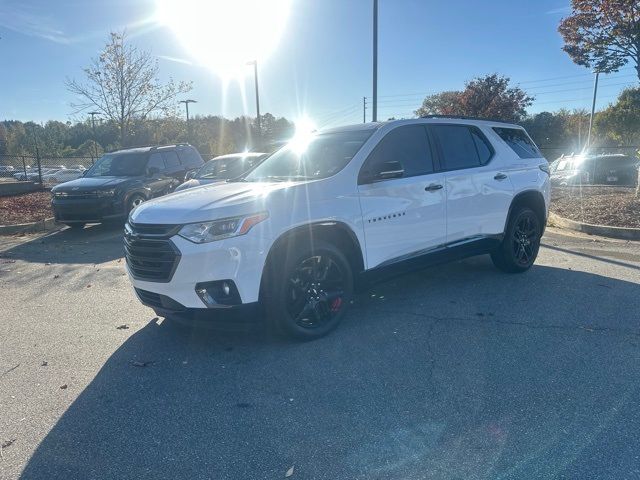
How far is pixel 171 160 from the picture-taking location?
1229 cm

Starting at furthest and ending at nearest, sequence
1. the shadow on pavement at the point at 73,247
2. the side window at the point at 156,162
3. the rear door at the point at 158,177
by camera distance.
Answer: the side window at the point at 156,162 < the rear door at the point at 158,177 < the shadow on pavement at the point at 73,247

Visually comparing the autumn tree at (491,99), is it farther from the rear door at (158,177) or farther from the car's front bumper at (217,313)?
the car's front bumper at (217,313)

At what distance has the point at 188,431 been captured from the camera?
2949 mm

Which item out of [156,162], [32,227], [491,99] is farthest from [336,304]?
[491,99]

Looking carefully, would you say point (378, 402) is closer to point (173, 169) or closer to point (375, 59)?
point (173, 169)

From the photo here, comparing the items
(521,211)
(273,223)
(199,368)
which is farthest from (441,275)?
(199,368)

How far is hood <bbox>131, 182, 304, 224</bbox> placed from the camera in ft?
12.1

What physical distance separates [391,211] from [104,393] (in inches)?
111

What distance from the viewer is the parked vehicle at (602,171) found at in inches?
739

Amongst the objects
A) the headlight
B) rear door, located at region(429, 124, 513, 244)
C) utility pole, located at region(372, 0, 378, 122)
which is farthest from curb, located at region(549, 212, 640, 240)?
the headlight

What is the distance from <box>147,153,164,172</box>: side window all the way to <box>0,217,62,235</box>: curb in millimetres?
2595

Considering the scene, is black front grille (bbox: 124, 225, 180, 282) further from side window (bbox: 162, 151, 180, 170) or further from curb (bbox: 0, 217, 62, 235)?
side window (bbox: 162, 151, 180, 170)

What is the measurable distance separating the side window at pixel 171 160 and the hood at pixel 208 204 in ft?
26.9

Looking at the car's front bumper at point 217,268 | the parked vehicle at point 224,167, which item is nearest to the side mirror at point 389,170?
the car's front bumper at point 217,268
